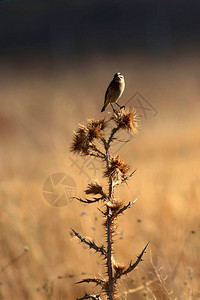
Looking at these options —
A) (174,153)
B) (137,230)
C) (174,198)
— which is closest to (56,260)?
(137,230)

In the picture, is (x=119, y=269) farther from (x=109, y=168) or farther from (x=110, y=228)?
(x=109, y=168)

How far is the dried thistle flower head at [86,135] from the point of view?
105 centimetres

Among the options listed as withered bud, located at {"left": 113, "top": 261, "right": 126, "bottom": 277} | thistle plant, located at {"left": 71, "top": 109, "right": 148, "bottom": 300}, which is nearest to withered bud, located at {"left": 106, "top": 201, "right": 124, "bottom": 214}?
thistle plant, located at {"left": 71, "top": 109, "right": 148, "bottom": 300}

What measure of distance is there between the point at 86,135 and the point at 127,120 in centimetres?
12

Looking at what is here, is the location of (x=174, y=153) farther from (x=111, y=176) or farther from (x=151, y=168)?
(x=111, y=176)

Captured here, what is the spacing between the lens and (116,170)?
3.41ft

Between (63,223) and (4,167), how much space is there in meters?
1.74

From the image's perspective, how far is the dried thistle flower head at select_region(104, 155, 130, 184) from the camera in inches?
40.9

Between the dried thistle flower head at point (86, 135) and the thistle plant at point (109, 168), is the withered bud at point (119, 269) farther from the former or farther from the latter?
the dried thistle flower head at point (86, 135)

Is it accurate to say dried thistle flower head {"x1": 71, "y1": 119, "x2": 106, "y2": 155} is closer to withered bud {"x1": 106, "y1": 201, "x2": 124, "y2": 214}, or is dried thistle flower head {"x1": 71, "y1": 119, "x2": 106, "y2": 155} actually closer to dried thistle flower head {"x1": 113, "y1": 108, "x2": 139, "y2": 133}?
dried thistle flower head {"x1": 113, "y1": 108, "x2": 139, "y2": 133}

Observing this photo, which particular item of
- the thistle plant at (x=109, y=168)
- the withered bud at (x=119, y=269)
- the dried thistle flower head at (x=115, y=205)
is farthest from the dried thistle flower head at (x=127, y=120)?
the withered bud at (x=119, y=269)

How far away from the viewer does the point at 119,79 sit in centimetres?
136

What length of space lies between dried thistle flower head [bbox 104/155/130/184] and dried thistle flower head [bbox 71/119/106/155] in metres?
0.07

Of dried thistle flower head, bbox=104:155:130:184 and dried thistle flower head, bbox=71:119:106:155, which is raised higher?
dried thistle flower head, bbox=71:119:106:155
